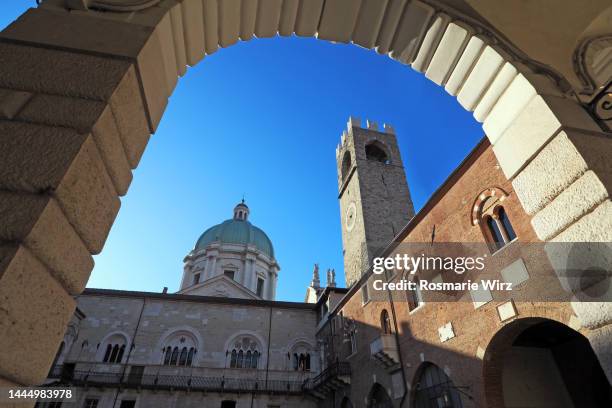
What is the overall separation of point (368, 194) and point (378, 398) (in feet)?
41.8

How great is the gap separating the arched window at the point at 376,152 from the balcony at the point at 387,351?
17.5 metres

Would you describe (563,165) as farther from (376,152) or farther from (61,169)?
(376,152)

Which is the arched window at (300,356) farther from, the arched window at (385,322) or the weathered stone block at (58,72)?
the weathered stone block at (58,72)

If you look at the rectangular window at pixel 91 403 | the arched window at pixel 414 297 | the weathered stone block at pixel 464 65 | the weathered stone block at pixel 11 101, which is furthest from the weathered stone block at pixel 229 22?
the rectangular window at pixel 91 403

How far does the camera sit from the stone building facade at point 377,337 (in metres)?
7.32

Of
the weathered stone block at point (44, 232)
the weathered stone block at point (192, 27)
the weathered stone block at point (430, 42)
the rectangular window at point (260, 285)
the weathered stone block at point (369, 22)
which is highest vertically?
the rectangular window at point (260, 285)

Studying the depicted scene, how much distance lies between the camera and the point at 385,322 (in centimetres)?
1248

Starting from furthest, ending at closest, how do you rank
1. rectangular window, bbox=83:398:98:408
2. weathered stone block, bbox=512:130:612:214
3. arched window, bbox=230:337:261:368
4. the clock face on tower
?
the clock face on tower, arched window, bbox=230:337:261:368, rectangular window, bbox=83:398:98:408, weathered stone block, bbox=512:130:612:214

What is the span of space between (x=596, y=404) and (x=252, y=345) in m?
17.0

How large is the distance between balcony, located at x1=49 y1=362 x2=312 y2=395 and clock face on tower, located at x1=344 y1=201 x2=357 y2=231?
32.1 ft

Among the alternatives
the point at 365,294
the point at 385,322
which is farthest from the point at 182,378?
the point at 385,322

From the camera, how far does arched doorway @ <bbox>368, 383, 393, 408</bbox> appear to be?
467 inches

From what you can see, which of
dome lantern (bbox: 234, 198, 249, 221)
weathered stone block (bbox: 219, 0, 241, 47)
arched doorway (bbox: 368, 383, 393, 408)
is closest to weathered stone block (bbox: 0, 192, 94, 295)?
weathered stone block (bbox: 219, 0, 241, 47)

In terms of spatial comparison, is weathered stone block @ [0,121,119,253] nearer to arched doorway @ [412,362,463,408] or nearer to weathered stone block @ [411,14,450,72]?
weathered stone block @ [411,14,450,72]
